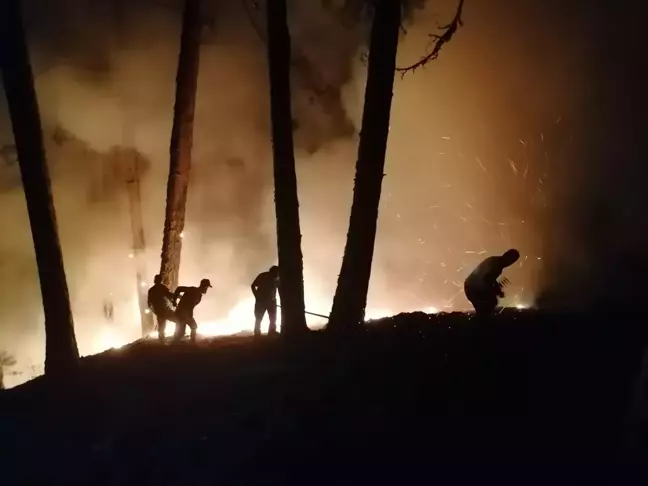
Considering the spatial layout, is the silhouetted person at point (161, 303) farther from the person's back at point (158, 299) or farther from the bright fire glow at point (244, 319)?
the bright fire glow at point (244, 319)

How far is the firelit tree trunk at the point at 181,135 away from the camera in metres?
15.8

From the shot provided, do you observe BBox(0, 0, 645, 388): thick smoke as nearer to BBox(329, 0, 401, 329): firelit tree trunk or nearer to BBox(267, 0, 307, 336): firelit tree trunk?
BBox(329, 0, 401, 329): firelit tree trunk

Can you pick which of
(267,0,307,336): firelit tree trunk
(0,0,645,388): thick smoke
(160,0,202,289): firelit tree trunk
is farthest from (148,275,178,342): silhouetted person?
(0,0,645,388): thick smoke

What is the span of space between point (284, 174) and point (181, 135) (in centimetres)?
570

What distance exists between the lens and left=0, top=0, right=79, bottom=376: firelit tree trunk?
36.8 ft

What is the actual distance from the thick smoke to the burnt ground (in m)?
7.79

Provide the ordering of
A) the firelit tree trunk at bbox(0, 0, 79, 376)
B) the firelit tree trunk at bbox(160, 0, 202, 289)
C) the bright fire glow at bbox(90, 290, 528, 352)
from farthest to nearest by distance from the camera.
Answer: the bright fire glow at bbox(90, 290, 528, 352), the firelit tree trunk at bbox(160, 0, 202, 289), the firelit tree trunk at bbox(0, 0, 79, 376)

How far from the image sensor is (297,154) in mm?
19984

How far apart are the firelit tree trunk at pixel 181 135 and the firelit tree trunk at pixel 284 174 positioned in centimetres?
533

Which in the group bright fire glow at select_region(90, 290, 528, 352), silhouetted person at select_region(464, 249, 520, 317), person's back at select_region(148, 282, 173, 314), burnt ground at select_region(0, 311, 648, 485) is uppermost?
bright fire glow at select_region(90, 290, 528, 352)

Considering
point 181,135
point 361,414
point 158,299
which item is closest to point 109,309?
point 181,135

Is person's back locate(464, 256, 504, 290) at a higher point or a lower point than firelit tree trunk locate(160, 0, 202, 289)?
lower

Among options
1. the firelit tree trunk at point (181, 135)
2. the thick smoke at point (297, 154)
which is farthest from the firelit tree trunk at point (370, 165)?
the thick smoke at point (297, 154)

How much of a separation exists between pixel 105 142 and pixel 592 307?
45.9 ft
